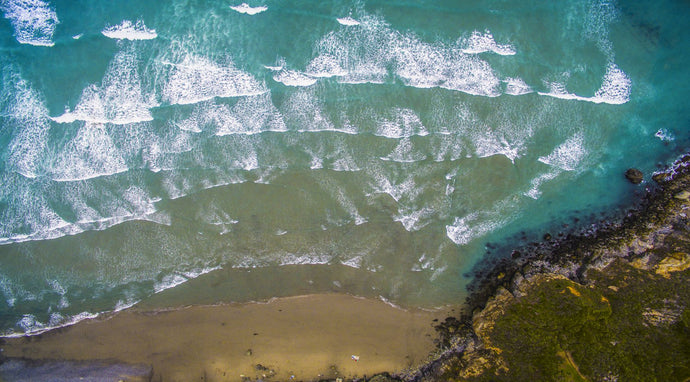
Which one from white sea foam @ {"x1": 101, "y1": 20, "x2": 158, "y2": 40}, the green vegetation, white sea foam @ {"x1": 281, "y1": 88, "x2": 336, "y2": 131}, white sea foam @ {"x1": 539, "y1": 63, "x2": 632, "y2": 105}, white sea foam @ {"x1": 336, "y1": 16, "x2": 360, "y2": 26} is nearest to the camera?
the green vegetation

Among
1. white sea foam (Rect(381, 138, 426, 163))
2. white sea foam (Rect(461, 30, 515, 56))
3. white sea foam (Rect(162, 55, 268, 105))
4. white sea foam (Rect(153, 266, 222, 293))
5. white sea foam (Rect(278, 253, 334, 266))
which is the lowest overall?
white sea foam (Rect(153, 266, 222, 293))

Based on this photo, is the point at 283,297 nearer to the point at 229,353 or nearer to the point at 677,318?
A: the point at 229,353

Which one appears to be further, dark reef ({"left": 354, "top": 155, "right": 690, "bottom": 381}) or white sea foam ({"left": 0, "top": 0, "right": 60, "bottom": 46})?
white sea foam ({"left": 0, "top": 0, "right": 60, "bottom": 46})

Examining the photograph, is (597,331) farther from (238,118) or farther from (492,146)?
(238,118)

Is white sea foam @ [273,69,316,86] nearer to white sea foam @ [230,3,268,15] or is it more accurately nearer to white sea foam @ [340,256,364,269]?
white sea foam @ [230,3,268,15]

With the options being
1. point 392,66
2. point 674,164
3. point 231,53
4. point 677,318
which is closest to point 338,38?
point 392,66

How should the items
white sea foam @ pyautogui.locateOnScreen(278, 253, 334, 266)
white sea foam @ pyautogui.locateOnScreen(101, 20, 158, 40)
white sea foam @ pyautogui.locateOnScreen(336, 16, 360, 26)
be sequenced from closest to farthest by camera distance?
white sea foam @ pyautogui.locateOnScreen(278, 253, 334, 266) < white sea foam @ pyautogui.locateOnScreen(336, 16, 360, 26) < white sea foam @ pyautogui.locateOnScreen(101, 20, 158, 40)

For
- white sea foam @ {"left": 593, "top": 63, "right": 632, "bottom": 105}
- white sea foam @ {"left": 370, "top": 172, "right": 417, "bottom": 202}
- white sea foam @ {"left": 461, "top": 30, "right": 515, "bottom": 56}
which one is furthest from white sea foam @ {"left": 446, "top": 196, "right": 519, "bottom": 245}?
white sea foam @ {"left": 461, "top": 30, "right": 515, "bottom": 56}
